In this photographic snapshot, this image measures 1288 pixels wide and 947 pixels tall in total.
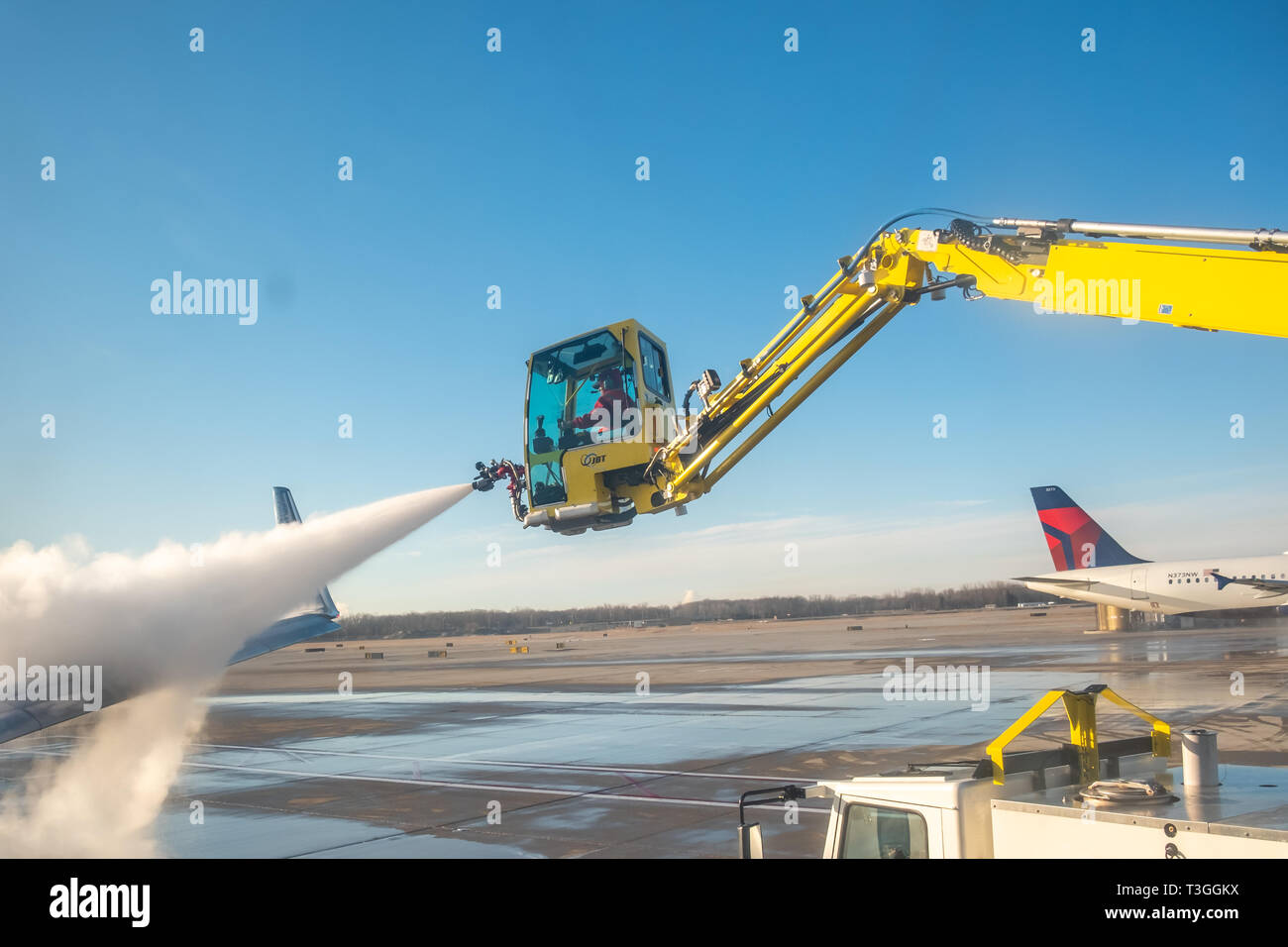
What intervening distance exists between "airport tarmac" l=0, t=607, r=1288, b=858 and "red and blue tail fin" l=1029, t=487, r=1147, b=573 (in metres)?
8.95

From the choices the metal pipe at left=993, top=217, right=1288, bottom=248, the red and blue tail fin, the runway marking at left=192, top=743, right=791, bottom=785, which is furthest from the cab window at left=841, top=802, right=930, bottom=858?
the red and blue tail fin

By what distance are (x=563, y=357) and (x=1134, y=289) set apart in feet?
25.5

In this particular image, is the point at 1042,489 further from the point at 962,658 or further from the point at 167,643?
the point at 167,643

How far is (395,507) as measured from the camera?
20.2m

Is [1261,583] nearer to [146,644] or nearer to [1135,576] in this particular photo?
[1135,576]

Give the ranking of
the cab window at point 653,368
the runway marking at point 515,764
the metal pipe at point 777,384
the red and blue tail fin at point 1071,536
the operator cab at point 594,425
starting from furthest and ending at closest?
the red and blue tail fin at point 1071,536
the runway marking at point 515,764
the cab window at point 653,368
the operator cab at point 594,425
the metal pipe at point 777,384

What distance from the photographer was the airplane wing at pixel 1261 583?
4597 cm

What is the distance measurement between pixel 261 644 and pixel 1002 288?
11.4 meters

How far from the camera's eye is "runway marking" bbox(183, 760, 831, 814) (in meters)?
16.0

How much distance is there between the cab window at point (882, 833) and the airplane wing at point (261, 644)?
6.99m
